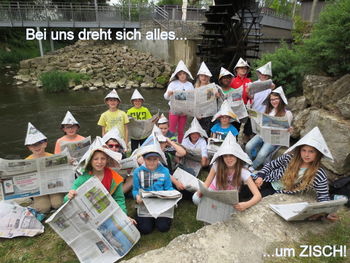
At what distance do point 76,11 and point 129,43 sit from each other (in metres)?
4.62

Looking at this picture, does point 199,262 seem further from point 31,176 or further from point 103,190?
point 31,176

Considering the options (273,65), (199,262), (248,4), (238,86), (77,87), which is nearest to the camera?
(199,262)

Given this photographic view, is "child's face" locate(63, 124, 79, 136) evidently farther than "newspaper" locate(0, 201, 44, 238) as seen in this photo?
Yes

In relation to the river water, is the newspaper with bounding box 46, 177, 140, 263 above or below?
above

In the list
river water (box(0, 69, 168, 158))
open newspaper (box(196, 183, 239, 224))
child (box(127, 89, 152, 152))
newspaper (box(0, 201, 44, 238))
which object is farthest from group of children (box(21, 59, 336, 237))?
river water (box(0, 69, 168, 158))

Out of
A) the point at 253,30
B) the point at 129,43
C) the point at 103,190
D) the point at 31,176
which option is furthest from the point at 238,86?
the point at 129,43

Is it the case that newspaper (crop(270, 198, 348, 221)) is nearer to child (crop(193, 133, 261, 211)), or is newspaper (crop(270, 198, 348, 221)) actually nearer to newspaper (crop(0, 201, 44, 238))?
child (crop(193, 133, 261, 211))

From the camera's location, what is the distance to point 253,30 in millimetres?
11648

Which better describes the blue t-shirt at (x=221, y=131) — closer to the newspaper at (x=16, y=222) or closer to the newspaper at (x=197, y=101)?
the newspaper at (x=197, y=101)

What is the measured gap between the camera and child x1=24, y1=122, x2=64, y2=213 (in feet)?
9.96

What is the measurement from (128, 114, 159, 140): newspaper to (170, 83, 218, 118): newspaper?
19.6 inches

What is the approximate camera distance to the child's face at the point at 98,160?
2.55m

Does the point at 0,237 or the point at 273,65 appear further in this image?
the point at 273,65

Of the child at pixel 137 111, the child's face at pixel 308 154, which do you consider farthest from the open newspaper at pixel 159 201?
the child at pixel 137 111
